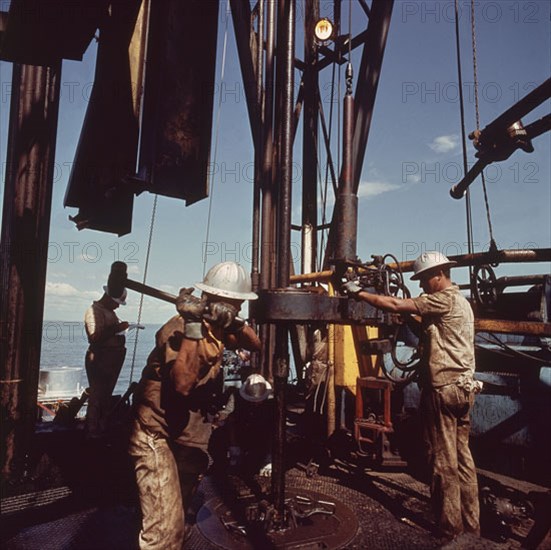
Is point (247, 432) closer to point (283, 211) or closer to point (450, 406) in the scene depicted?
point (450, 406)

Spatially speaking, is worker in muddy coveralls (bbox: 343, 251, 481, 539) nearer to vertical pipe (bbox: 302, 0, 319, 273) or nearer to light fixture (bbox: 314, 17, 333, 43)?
vertical pipe (bbox: 302, 0, 319, 273)

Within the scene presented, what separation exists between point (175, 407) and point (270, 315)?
0.83 metres

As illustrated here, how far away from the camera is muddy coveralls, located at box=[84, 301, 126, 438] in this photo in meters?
4.75

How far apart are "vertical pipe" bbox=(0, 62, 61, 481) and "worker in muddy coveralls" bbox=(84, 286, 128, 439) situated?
73cm

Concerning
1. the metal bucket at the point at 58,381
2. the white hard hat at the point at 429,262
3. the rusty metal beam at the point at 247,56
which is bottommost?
the metal bucket at the point at 58,381

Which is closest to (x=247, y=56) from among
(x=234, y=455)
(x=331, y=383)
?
(x=331, y=383)

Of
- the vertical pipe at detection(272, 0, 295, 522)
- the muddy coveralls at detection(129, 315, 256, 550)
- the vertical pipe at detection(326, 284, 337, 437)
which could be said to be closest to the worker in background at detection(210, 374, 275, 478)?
the vertical pipe at detection(326, 284, 337, 437)

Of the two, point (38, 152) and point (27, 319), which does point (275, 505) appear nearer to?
point (27, 319)

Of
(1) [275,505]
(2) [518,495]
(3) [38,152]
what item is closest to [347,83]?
(3) [38,152]

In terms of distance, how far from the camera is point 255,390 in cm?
432

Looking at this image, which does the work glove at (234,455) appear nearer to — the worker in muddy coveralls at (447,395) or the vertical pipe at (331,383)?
the vertical pipe at (331,383)

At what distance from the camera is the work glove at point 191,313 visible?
218 centimetres

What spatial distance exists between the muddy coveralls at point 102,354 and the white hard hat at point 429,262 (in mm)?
3677

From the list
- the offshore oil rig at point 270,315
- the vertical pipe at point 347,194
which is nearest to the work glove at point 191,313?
the offshore oil rig at point 270,315
